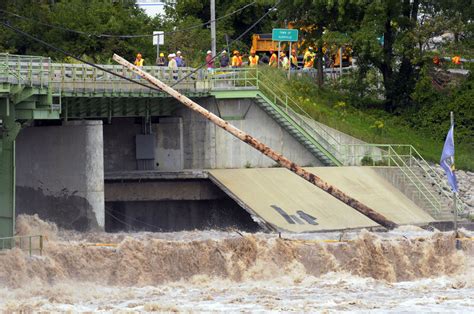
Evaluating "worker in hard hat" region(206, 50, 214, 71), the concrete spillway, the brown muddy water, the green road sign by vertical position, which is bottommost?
the brown muddy water

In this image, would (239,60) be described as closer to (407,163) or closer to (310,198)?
(407,163)

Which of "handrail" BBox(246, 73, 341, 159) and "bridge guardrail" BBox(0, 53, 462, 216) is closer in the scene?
"bridge guardrail" BBox(0, 53, 462, 216)

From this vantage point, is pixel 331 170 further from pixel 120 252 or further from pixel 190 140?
pixel 120 252

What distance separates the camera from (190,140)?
192 feet

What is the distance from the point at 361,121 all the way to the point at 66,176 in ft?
55.0

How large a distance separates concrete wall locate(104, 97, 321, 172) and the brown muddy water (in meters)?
8.83

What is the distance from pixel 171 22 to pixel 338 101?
14.4 meters

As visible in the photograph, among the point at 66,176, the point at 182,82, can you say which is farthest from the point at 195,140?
the point at 66,176

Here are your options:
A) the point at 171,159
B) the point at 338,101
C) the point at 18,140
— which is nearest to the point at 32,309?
the point at 18,140

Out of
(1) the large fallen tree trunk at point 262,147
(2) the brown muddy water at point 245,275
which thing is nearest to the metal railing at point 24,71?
(1) the large fallen tree trunk at point 262,147

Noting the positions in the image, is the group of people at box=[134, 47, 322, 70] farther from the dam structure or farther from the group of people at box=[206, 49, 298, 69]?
the dam structure

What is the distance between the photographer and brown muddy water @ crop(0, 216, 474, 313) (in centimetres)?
3803

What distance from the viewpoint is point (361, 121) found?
6444cm

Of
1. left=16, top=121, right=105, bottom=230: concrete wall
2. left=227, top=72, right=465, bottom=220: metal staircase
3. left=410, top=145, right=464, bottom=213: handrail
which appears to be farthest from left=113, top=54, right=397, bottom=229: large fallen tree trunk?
left=410, top=145, right=464, bottom=213: handrail
